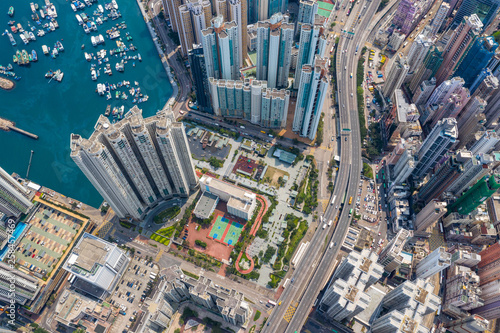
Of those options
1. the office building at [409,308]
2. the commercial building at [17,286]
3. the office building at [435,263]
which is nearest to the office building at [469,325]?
the office building at [435,263]

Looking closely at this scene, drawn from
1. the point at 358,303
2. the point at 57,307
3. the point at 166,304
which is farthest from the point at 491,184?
the point at 57,307

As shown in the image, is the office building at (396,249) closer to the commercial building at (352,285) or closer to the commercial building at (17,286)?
the commercial building at (352,285)

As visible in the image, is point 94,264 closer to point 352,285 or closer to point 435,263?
point 352,285

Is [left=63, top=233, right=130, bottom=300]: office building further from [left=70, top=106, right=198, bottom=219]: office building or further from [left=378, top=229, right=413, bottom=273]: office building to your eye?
[left=378, top=229, right=413, bottom=273]: office building

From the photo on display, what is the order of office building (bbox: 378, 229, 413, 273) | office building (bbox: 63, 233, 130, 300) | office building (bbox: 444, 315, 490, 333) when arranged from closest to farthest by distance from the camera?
office building (bbox: 444, 315, 490, 333)
office building (bbox: 63, 233, 130, 300)
office building (bbox: 378, 229, 413, 273)

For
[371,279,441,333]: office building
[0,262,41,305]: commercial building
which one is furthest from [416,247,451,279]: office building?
[0,262,41,305]: commercial building

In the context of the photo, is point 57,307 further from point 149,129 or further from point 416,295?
point 416,295

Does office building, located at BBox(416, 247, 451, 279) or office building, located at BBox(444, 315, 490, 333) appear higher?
office building, located at BBox(416, 247, 451, 279)
